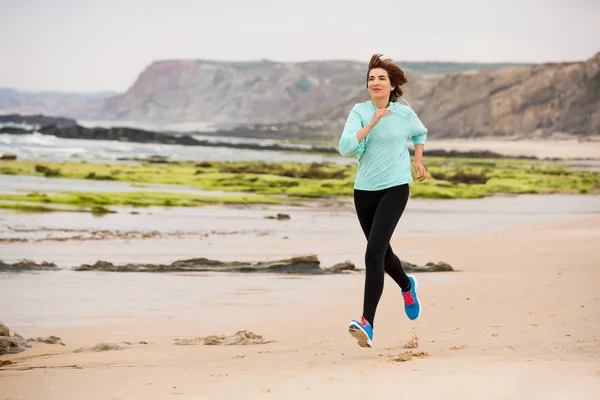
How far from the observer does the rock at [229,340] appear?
7273mm

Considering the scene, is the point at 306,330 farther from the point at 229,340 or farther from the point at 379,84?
the point at 379,84

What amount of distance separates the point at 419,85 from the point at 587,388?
18468cm

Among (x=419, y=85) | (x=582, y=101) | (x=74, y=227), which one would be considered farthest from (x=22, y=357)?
(x=419, y=85)

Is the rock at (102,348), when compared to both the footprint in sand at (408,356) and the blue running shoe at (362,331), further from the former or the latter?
the footprint in sand at (408,356)

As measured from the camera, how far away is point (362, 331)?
6445 mm

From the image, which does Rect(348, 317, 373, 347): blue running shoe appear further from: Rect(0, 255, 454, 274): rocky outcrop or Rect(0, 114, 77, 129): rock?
Rect(0, 114, 77, 129): rock

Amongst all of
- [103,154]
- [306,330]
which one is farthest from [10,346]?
[103,154]

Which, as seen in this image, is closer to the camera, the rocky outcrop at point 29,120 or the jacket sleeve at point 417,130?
the jacket sleeve at point 417,130

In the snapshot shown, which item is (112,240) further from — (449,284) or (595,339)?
(595,339)

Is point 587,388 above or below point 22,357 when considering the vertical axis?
above

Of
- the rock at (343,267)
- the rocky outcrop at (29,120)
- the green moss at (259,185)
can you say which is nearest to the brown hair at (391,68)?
the rock at (343,267)

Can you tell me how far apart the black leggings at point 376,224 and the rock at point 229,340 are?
43.9 inches

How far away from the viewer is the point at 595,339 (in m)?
7.00

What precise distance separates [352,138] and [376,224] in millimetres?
601
